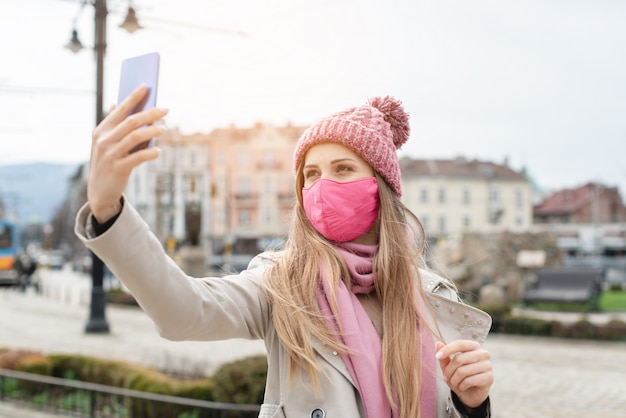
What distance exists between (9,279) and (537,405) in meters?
34.6

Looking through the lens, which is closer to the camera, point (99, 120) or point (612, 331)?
point (612, 331)

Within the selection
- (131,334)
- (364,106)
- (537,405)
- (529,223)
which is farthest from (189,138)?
(364,106)

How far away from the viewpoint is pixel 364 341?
1974 mm

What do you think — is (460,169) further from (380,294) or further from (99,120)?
(380,294)

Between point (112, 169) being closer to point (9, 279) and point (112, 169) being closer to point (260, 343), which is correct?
point (260, 343)

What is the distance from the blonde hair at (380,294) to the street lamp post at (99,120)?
1258 centimetres

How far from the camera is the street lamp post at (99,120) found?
14.1 m

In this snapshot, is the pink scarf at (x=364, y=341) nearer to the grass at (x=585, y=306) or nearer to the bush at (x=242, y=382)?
the bush at (x=242, y=382)

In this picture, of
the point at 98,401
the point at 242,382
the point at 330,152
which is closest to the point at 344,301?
the point at 330,152

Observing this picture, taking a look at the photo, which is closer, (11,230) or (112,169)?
(112,169)

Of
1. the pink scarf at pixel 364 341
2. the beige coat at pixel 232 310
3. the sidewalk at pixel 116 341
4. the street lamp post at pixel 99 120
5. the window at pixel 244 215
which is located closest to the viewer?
the beige coat at pixel 232 310

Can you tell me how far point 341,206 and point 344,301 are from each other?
304 millimetres

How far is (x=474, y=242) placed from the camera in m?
23.2

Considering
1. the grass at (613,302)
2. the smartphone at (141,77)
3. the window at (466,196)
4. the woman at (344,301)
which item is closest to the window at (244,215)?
the window at (466,196)
